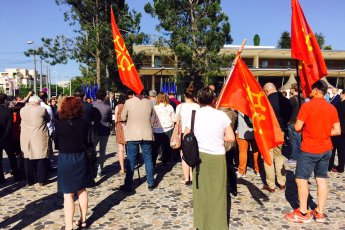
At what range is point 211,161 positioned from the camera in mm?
3594

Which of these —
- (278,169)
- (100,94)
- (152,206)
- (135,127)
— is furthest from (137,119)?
(278,169)

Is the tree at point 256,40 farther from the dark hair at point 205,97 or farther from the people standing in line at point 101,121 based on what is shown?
the dark hair at point 205,97

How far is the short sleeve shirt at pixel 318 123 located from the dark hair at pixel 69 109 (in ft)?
9.43

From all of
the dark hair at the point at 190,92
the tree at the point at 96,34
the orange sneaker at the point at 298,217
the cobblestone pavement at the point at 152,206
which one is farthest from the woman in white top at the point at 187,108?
the tree at the point at 96,34

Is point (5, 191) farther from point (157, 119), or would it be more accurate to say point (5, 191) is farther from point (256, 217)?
point (256, 217)

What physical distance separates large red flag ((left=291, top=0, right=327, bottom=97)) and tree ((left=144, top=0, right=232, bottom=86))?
12.6 metres

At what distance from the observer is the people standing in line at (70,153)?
373 cm

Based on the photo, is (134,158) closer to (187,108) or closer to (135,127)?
(135,127)

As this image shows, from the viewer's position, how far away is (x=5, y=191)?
5.66 metres

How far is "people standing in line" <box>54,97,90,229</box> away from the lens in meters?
3.73

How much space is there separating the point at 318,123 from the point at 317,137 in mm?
184

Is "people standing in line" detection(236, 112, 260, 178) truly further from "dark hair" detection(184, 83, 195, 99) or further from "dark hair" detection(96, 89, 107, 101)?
"dark hair" detection(96, 89, 107, 101)

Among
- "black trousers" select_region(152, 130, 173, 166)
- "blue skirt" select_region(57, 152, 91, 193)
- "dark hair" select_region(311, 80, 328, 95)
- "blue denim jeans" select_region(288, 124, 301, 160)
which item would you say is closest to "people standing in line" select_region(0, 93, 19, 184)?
"blue skirt" select_region(57, 152, 91, 193)

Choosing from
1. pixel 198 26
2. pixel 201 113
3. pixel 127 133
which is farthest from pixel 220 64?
pixel 201 113
